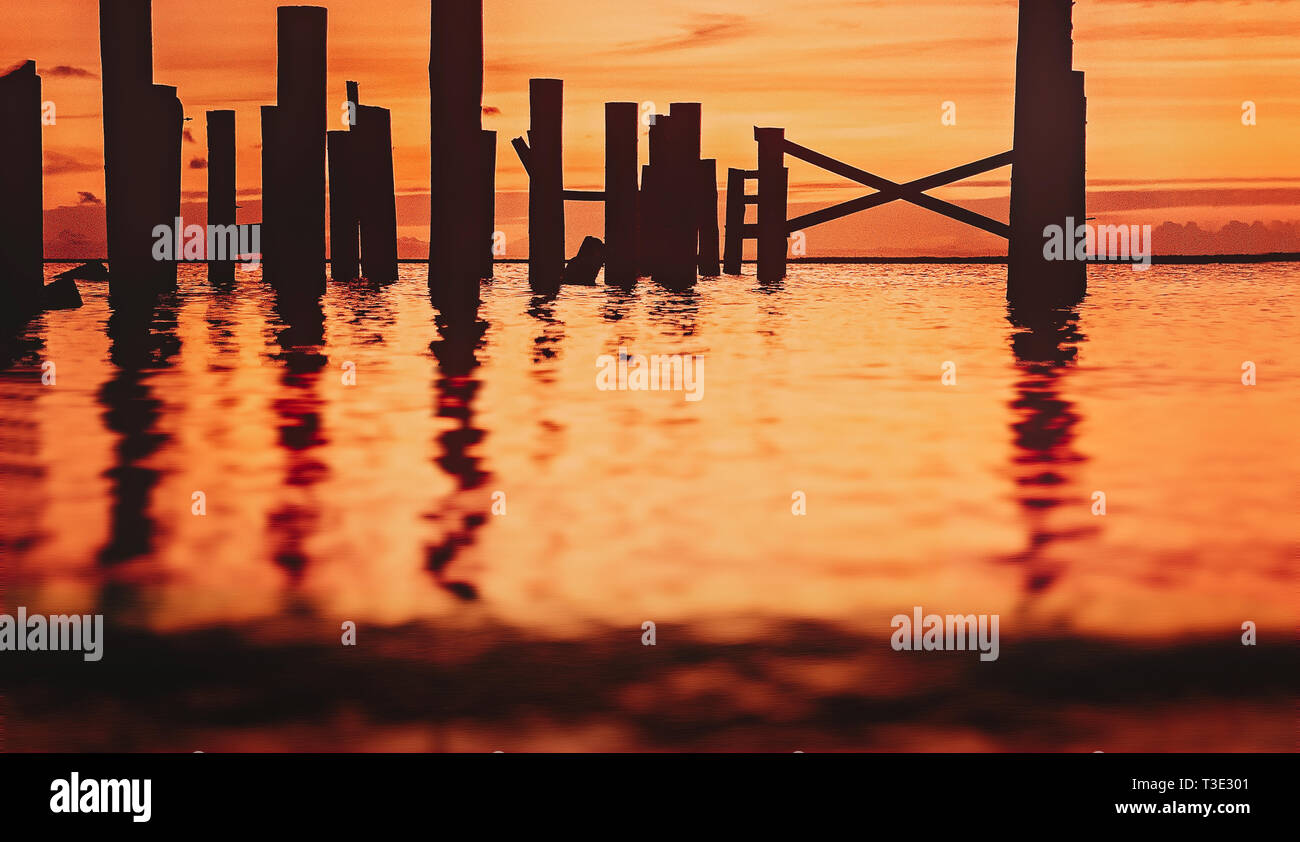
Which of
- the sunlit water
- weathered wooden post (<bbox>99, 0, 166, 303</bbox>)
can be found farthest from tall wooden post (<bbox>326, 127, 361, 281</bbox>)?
the sunlit water

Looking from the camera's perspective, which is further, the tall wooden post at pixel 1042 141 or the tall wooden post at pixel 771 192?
the tall wooden post at pixel 771 192

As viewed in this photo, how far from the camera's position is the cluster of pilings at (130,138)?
11.0 meters

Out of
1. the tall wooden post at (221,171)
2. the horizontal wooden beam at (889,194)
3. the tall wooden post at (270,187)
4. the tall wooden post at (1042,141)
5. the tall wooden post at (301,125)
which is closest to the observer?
the tall wooden post at (1042,141)

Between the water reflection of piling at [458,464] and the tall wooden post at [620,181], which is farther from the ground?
the tall wooden post at [620,181]

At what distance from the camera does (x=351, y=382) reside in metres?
7.75

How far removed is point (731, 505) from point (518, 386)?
11.1 ft

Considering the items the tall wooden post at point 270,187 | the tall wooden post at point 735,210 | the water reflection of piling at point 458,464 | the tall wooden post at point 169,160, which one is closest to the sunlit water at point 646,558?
the water reflection of piling at point 458,464

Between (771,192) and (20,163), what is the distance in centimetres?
1003

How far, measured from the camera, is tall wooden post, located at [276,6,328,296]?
1284 centimetres

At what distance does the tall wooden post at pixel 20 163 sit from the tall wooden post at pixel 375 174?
6.79m

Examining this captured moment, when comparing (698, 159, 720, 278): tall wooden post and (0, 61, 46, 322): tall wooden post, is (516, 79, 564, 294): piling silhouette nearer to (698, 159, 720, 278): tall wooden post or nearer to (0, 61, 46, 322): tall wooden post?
(698, 159, 720, 278): tall wooden post

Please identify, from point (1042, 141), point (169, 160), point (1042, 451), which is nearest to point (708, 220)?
point (169, 160)

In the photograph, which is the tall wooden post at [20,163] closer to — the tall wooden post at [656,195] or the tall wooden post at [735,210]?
the tall wooden post at [656,195]
